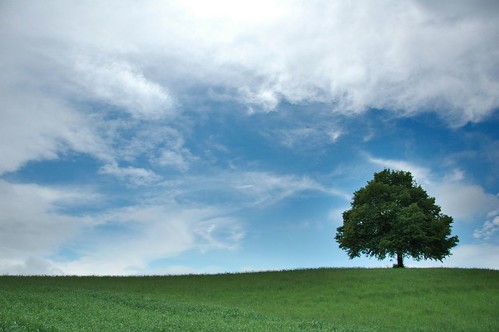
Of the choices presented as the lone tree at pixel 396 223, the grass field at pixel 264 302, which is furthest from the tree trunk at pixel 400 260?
the grass field at pixel 264 302

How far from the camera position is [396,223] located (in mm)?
60469

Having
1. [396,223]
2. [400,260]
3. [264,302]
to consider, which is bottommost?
[264,302]

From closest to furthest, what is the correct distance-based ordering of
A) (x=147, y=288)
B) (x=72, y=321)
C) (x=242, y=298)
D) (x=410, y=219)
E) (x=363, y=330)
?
(x=72, y=321) < (x=363, y=330) < (x=242, y=298) < (x=147, y=288) < (x=410, y=219)

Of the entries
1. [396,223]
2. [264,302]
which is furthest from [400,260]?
[264,302]

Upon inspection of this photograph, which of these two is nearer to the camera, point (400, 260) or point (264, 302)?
point (264, 302)

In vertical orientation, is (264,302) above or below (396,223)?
below

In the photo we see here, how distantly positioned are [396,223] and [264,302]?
1044 inches

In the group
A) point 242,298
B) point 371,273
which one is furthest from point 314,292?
point 371,273

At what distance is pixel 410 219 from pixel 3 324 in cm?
5005

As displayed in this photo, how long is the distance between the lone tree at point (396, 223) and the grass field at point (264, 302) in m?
7.58

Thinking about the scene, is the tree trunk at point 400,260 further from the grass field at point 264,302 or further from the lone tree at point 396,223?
the grass field at point 264,302

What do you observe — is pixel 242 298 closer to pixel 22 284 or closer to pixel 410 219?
pixel 22 284

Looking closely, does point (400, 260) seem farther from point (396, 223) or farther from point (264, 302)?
point (264, 302)

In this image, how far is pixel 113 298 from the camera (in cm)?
3700
